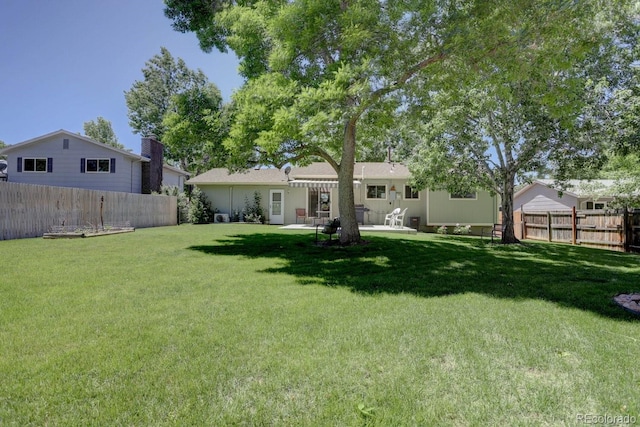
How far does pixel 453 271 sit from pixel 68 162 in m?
24.7

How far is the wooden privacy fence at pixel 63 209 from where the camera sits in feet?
43.4

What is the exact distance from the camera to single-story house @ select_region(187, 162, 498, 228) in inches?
861

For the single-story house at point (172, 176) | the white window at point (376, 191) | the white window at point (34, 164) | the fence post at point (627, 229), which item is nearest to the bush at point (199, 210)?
the single-story house at point (172, 176)

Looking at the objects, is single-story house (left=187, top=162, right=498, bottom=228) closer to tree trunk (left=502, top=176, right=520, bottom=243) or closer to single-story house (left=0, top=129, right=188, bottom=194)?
single-story house (left=0, top=129, right=188, bottom=194)

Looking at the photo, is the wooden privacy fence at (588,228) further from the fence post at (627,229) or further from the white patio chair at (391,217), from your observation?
the white patio chair at (391,217)

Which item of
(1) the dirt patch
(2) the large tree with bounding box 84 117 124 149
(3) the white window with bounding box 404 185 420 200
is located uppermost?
(2) the large tree with bounding box 84 117 124 149

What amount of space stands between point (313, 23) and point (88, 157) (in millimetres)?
20204

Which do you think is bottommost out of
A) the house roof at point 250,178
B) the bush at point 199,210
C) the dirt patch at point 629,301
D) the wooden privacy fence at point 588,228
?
the dirt patch at point 629,301

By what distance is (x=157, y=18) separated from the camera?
15.2m

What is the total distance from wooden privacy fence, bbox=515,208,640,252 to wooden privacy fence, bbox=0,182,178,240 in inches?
860

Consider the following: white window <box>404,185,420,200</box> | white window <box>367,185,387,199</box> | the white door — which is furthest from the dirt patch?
the white door

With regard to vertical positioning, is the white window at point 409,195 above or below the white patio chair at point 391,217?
above

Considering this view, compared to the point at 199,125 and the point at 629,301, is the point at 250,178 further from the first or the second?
the point at 629,301

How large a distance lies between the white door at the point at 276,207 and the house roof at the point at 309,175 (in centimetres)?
108
